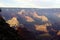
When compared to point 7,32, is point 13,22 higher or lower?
higher

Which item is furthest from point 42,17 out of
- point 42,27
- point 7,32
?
point 7,32

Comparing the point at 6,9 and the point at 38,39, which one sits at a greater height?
the point at 6,9

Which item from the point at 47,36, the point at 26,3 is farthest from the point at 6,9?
the point at 47,36

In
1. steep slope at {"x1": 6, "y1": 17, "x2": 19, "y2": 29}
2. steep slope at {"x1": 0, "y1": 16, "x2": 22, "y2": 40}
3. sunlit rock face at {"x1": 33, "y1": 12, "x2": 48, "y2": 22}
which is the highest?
sunlit rock face at {"x1": 33, "y1": 12, "x2": 48, "y2": 22}

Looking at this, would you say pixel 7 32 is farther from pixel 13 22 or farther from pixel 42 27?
pixel 42 27

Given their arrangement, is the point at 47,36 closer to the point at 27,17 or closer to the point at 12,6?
the point at 27,17

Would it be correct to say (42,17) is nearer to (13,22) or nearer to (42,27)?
(42,27)

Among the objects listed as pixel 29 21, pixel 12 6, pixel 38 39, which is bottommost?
pixel 38 39

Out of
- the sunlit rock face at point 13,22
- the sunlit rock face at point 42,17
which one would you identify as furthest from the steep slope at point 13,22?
the sunlit rock face at point 42,17

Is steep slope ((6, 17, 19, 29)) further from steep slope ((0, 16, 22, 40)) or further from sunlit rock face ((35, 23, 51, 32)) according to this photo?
sunlit rock face ((35, 23, 51, 32))

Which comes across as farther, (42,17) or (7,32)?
(42,17)

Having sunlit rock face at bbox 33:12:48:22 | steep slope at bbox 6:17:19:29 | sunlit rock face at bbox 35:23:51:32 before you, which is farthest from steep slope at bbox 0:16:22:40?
sunlit rock face at bbox 33:12:48:22
